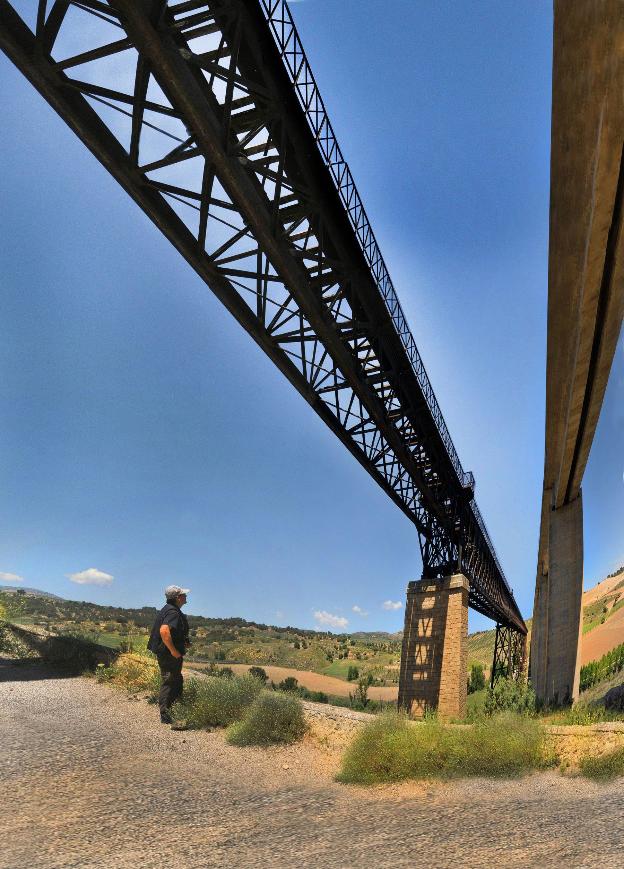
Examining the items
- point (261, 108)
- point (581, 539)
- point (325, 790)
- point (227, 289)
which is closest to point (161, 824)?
point (325, 790)

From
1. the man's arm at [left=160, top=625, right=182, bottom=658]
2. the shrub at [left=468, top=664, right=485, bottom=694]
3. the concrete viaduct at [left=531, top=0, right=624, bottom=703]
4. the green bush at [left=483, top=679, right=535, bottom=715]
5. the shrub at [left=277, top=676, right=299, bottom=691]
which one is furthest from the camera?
the shrub at [left=468, top=664, right=485, bottom=694]

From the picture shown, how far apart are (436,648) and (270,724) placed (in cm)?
1093

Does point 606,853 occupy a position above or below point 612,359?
below

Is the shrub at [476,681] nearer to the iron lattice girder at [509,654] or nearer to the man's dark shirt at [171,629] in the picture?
the iron lattice girder at [509,654]

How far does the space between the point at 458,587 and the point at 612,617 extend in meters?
13.2

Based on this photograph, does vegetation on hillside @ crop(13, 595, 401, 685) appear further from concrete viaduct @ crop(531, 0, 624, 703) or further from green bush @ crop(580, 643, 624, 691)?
concrete viaduct @ crop(531, 0, 624, 703)

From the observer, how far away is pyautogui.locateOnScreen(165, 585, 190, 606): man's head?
8.49 m

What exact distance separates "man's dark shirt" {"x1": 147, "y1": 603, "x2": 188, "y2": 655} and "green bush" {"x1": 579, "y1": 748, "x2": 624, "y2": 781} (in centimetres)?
Result: 571

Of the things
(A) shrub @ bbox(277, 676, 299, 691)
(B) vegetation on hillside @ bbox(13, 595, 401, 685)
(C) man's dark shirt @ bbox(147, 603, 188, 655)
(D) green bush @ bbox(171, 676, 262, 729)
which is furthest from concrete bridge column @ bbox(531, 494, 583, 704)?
(B) vegetation on hillside @ bbox(13, 595, 401, 685)

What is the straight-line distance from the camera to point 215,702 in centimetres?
834

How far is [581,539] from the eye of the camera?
56.1ft

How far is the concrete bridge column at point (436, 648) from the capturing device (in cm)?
1628

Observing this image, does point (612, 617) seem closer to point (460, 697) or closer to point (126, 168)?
point (460, 697)

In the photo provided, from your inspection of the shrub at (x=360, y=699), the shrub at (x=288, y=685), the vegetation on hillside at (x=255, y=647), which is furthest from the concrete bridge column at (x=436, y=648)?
the vegetation on hillside at (x=255, y=647)
